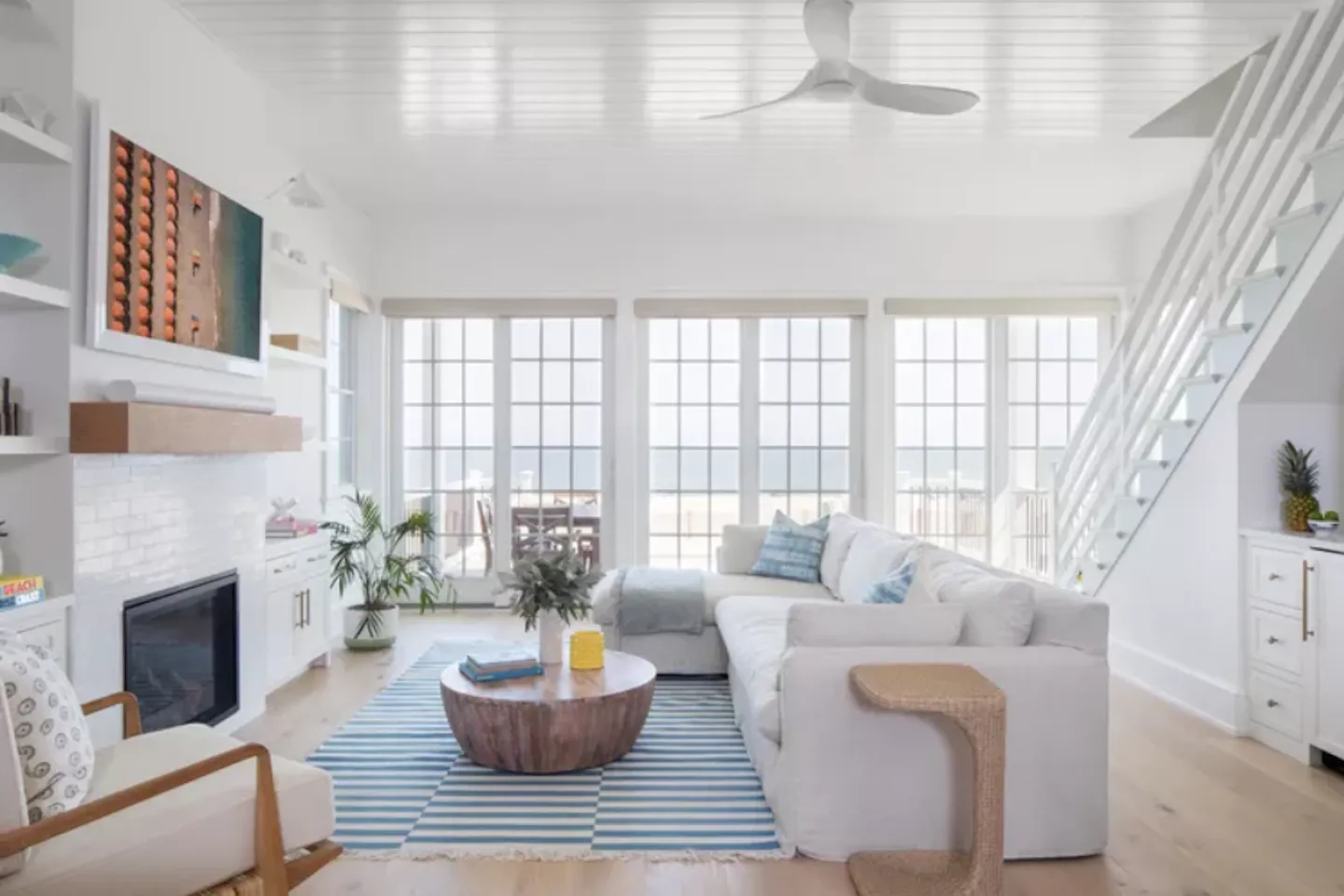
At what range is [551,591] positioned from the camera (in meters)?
3.69

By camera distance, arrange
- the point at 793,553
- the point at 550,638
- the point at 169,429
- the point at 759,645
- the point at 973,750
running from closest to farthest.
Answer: the point at 973,750
the point at 169,429
the point at 759,645
the point at 550,638
the point at 793,553

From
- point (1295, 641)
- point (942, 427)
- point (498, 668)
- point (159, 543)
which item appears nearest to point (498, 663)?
point (498, 668)

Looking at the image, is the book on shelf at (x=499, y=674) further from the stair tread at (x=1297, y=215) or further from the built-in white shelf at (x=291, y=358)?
the stair tread at (x=1297, y=215)

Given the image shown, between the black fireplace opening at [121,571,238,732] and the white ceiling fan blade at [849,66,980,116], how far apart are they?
121 inches

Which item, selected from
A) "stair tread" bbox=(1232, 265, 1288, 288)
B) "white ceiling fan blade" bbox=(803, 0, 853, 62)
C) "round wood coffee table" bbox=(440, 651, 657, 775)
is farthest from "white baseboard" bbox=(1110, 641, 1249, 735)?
"white ceiling fan blade" bbox=(803, 0, 853, 62)

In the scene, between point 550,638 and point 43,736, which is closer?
point 43,736

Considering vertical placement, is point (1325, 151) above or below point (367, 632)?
above

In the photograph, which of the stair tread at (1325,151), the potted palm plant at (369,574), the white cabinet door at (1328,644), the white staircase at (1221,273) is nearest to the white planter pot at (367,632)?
the potted palm plant at (369,574)

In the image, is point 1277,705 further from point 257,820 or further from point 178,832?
point 178,832

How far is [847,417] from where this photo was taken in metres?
6.90

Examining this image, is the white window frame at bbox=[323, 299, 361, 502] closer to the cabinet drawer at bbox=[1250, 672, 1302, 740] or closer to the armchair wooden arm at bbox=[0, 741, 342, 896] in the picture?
the armchair wooden arm at bbox=[0, 741, 342, 896]

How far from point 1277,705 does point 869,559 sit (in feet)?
5.52

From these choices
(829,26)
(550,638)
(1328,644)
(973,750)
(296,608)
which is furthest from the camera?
(296,608)

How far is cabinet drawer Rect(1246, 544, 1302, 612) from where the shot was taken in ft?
11.9
